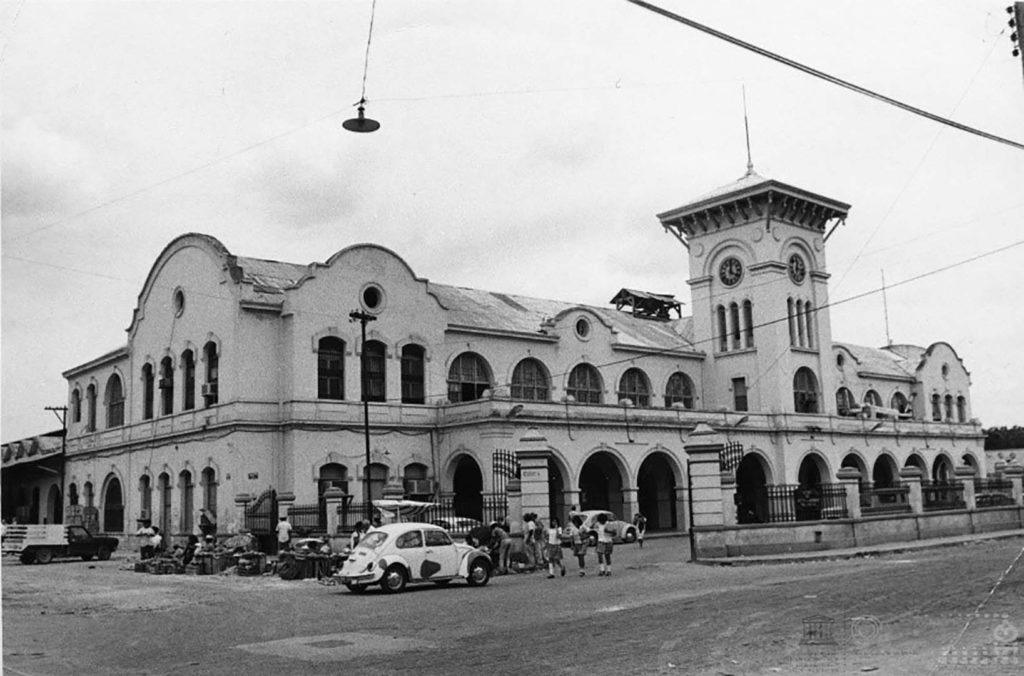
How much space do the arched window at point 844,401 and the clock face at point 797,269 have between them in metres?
7.56

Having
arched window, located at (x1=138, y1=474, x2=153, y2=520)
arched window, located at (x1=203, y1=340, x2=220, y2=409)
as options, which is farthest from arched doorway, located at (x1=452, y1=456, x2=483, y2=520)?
arched window, located at (x1=138, y1=474, x2=153, y2=520)

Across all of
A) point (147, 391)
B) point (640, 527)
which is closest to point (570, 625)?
point (640, 527)

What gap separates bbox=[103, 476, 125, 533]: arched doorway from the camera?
43875 millimetres

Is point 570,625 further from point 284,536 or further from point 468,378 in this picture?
point 468,378

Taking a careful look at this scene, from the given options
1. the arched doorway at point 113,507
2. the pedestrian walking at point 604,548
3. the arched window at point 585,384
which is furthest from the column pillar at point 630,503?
the arched doorway at point 113,507

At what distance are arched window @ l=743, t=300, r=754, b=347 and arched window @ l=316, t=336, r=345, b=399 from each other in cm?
2209

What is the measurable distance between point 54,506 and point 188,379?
1905 cm

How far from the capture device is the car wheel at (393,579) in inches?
831

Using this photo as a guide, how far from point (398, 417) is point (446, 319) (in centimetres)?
479

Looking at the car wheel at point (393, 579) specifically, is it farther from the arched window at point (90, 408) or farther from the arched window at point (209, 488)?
the arched window at point (90, 408)

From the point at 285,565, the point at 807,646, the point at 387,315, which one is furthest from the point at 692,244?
the point at 807,646

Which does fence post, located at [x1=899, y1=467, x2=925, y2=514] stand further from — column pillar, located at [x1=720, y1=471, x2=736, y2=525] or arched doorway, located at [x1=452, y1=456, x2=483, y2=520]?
arched doorway, located at [x1=452, y1=456, x2=483, y2=520]

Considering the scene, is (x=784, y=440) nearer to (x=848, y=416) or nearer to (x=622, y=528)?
(x=848, y=416)

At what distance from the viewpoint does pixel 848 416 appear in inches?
2055
